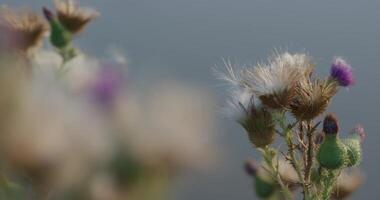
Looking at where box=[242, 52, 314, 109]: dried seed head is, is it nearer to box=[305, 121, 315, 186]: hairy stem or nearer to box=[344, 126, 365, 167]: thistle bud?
box=[305, 121, 315, 186]: hairy stem

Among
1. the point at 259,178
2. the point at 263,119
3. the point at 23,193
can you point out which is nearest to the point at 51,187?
the point at 23,193

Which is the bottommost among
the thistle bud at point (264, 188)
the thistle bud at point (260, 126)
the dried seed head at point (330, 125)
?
the thistle bud at point (260, 126)

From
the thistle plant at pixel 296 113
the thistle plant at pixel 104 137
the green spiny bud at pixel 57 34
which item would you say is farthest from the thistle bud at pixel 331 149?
the thistle plant at pixel 104 137

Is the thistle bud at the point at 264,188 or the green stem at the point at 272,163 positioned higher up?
the thistle bud at the point at 264,188

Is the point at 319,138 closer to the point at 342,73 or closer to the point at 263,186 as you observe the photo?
the point at 342,73

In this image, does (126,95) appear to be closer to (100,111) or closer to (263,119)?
(100,111)

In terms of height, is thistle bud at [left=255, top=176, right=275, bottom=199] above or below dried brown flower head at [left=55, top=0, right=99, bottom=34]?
above

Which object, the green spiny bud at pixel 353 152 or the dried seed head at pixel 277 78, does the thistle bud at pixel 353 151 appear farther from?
the dried seed head at pixel 277 78

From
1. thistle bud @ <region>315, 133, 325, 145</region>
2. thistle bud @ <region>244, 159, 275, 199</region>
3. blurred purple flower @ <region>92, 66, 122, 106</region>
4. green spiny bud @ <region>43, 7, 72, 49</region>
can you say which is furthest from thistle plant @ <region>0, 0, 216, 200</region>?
thistle bud @ <region>244, 159, 275, 199</region>
